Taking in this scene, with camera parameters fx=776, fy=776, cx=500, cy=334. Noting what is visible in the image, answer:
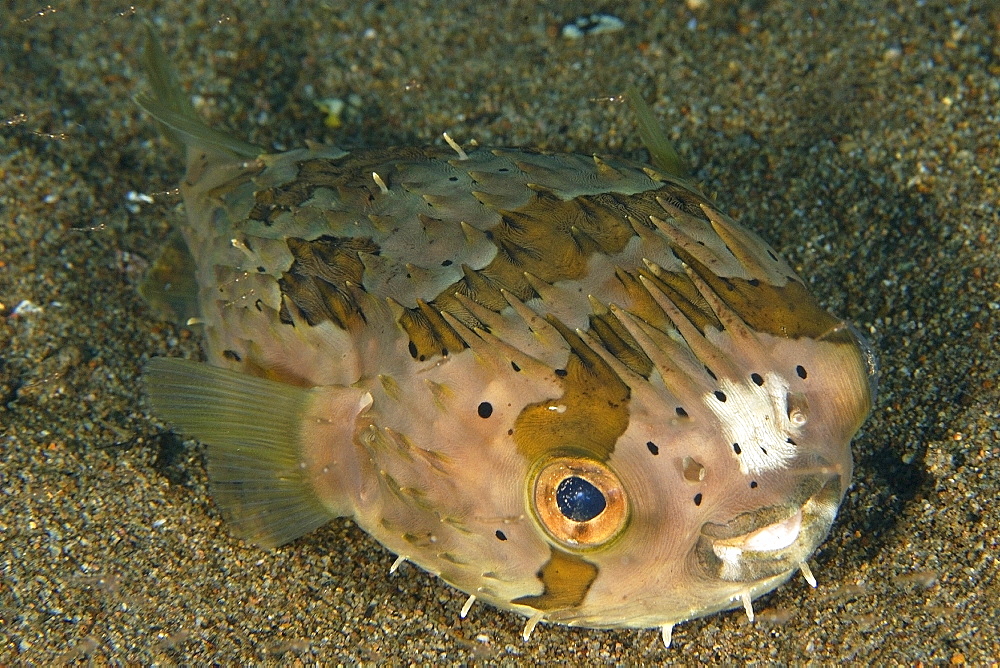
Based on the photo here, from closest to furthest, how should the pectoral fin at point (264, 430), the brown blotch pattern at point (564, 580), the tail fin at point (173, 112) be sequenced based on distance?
the brown blotch pattern at point (564, 580) < the pectoral fin at point (264, 430) < the tail fin at point (173, 112)

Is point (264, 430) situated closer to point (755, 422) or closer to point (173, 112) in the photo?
point (755, 422)

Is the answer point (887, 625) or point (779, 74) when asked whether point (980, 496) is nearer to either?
point (887, 625)

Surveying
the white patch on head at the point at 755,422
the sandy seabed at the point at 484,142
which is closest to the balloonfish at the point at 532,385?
the white patch on head at the point at 755,422

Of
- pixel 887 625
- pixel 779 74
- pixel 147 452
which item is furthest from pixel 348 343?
pixel 779 74

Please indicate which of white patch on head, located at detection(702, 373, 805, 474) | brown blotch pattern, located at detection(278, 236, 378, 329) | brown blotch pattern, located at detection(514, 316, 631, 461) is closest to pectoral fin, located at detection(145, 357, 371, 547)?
brown blotch pattern, located at detection(278, 236, 378, 329)

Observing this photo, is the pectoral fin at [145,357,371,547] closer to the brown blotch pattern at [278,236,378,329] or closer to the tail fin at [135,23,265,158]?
the brown blotch pattern at [278,236,378,329]

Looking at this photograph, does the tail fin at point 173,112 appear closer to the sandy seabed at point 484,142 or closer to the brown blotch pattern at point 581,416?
the sandy seabed at point 484,142

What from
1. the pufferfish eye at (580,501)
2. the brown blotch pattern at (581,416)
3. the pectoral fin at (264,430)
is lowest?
the pectoral fin at (264,430)
